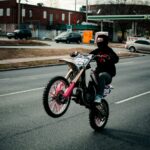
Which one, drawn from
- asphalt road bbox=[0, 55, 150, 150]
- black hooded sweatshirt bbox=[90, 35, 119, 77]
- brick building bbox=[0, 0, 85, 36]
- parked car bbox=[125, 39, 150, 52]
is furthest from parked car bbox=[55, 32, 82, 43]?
black hooded sweatshirt bbox=[90, 35, 119, 77]

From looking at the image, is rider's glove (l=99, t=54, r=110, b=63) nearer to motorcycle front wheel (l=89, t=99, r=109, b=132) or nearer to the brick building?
motorcycle front wheel (l=89, t=99, r=109, b=132)

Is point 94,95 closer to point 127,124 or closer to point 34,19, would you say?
point 127,124

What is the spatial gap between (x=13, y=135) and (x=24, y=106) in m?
2.65

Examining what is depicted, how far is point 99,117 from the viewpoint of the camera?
6.90 meters

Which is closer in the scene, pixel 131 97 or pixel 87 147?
pixel 87 147

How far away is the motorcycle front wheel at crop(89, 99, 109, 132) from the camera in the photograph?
669 centimetres

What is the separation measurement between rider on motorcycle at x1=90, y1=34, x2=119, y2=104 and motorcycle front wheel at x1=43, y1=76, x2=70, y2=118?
705 mm

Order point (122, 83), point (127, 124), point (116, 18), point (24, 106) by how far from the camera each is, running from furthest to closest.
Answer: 1. point (116, 18)
2. point (122, 83)
3. point (24, 106)
4. point (127, 124)

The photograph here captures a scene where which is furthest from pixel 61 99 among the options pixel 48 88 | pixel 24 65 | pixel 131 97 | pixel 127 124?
pixel 24 65

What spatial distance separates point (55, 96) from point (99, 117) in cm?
126

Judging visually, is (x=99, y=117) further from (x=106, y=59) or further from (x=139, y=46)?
(x=139, y=46)

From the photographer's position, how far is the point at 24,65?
69.7 feet

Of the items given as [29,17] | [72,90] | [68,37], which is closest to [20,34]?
[68,37]

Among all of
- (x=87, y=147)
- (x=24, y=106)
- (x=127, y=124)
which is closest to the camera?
(x=87, y=147)
